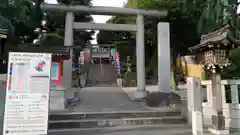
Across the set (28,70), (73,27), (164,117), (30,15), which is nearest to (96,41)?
(30,15)

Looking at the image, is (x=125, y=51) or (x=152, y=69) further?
(x=125, y=51)

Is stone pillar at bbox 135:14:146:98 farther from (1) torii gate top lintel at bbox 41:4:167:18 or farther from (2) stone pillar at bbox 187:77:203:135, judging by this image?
A: (2) stone pillar at bbox 187:77:203:135

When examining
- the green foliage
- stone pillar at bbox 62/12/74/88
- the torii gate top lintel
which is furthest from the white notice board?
the green foliage

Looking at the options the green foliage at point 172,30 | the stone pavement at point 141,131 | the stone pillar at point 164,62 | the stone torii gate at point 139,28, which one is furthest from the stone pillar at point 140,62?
the stone pavement at point 141,131

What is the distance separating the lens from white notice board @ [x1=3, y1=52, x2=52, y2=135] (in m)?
4.78

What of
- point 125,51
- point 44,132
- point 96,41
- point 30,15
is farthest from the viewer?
point 96,41

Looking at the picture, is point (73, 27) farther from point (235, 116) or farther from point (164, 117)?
point (235, 116)

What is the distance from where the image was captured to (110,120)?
7754mm

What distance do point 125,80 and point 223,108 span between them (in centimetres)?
1576

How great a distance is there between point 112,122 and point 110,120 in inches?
4.2

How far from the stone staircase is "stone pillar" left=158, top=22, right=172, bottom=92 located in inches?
105

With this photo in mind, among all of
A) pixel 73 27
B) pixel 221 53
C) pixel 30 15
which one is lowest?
pixel 221 53

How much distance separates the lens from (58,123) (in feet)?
24.5

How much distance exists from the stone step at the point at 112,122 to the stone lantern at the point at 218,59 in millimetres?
1708
